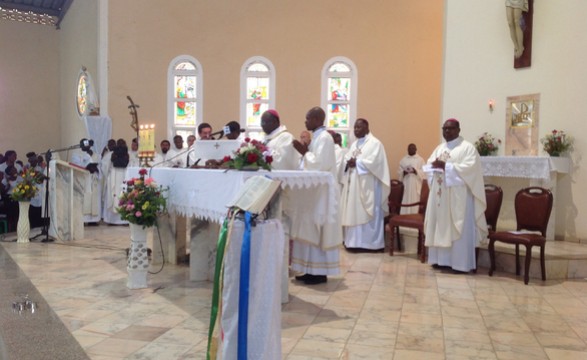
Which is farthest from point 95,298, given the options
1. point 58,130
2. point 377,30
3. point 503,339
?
point 58,130

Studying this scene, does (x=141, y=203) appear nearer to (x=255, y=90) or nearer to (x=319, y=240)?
(x=319, y=240)

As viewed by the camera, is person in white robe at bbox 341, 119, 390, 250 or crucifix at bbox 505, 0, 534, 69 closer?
person in white robe at bbox 341, 119, 390, 250

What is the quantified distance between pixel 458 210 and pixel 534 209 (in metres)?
0.91

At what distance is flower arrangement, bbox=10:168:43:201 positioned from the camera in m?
8.26

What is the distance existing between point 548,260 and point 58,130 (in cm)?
1539

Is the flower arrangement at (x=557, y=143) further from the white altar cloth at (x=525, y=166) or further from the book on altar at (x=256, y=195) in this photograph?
the book on altar at (x=256, y=195)

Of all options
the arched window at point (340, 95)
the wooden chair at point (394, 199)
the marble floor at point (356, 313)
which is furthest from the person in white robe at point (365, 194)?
the arched window at point (340, 95)

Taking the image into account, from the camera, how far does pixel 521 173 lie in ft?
26.4

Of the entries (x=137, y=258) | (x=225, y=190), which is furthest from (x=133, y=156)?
(x=225, y=190)

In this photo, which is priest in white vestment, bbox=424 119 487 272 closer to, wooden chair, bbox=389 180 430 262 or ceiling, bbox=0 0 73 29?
wooden chair, bbox=389 180 430 262

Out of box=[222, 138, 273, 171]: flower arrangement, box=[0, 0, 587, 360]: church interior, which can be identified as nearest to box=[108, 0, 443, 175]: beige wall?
box=[0, 0, 587, 360]: church interior

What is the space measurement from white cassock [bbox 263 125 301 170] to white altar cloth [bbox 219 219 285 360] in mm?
2669

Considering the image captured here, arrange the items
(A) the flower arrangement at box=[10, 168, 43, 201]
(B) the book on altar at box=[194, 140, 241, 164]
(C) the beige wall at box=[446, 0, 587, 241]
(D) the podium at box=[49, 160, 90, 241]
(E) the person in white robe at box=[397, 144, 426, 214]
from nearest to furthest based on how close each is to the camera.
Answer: (B) the book on altar at box=[194, 140, 241, 164], (C) the beige wall at box=[446, 0, 587, 241], (A) the flower arrangement at box=[10, 168, 43, 201], (D) the podium at box=[49, 160, 90, 241], (E) the person in white robe at box=[397, 144, 426, 214]

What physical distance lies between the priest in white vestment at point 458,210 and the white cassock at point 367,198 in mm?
1327
